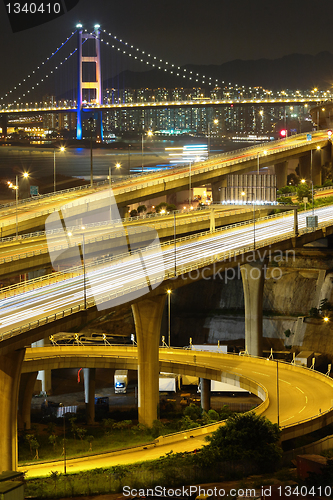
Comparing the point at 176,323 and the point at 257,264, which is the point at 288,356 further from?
the point at 176,323

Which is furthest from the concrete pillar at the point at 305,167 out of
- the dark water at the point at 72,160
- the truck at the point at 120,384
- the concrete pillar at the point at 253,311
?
the truck at the point at 120,384

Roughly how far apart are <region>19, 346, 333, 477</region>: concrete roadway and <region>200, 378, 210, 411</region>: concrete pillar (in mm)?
1428

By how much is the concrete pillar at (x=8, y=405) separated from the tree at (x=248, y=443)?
32.1 feet

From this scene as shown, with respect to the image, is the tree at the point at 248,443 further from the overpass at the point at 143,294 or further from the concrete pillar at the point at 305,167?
the concrete pillar at the point at 305,167

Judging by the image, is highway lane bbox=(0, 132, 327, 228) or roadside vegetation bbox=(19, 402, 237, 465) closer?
roadside vegetation bbox=(19, 402, 237, 465)

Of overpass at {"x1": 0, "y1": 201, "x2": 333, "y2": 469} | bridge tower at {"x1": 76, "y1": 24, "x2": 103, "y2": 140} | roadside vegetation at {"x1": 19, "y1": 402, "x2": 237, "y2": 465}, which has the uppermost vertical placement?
bridge tower at {"x1": 76, "y1": 24, "x2": 103, "y2": 140}

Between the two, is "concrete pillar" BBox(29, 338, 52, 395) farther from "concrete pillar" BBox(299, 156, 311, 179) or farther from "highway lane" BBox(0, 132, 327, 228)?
"concrete pillar" BBox(299, 156, 311, 179)

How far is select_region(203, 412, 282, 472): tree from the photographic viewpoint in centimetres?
3170

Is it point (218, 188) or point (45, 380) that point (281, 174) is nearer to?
point (218, 188)

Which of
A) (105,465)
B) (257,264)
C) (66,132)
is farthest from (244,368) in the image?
(66,132)

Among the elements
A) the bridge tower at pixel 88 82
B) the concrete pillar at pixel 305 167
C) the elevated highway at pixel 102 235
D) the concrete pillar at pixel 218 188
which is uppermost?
the bridge tower at pixel 88 82

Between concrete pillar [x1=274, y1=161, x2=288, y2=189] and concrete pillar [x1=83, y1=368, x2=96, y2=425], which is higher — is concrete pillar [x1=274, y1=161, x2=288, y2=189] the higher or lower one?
the higher one

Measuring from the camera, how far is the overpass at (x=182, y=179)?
70312mm

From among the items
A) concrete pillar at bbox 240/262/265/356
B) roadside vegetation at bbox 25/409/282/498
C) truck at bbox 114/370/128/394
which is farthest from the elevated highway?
roadside vegetation at bbox 25/409/282/498
